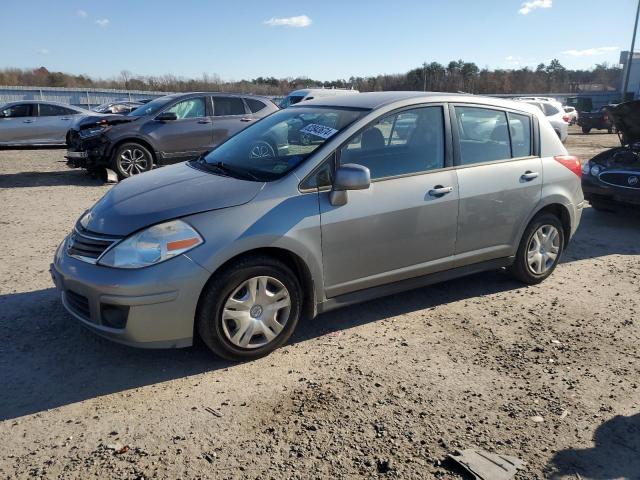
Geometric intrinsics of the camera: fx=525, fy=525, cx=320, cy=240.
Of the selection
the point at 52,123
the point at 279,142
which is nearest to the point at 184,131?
the point at 52,123

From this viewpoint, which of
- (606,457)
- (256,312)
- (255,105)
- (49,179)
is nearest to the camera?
(606,457)

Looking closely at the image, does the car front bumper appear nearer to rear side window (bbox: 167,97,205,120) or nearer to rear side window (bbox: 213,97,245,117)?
rear side window (bbox: 167,97,205,120)

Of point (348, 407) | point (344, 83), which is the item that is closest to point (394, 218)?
point (348, 407)

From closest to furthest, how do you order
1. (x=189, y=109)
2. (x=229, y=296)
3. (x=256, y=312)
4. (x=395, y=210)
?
1. (x=229, y=296)
2. (x=256, y=312)
3. (x=395, y=210)
4. (x=189, y=109)

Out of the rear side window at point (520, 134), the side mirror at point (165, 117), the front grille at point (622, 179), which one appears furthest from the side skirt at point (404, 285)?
the side mirror at point (165, 117)

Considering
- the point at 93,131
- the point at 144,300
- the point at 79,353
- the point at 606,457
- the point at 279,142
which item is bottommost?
the point at 606,457

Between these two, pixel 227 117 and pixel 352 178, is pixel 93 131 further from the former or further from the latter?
pixel 352 178

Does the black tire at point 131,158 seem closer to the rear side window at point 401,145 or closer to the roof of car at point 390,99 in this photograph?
the roof of car at point 390,99

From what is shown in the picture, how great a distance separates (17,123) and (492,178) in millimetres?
14273

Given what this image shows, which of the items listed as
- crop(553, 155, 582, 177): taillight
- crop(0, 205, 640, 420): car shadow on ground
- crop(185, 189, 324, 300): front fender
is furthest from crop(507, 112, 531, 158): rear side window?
crop(185, 189, 324, 300): front fender

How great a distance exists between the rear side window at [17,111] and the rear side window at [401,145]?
13.8 m

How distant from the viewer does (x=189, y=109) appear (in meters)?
10.9

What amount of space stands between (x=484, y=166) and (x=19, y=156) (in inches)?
567

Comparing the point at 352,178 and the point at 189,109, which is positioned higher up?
the point at 189,109
